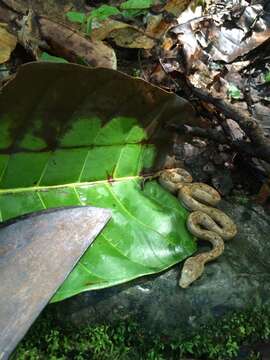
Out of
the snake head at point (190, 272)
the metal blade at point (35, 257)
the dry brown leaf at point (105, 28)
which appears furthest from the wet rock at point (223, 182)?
the dry brown leaf at point (105, 28)

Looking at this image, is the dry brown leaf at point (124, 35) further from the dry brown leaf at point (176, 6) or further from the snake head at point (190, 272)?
the snake head at point (190, 272)

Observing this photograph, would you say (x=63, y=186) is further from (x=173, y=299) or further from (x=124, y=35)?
(x=124, y=35)

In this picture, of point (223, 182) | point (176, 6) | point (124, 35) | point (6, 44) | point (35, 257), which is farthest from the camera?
point (176, 6)

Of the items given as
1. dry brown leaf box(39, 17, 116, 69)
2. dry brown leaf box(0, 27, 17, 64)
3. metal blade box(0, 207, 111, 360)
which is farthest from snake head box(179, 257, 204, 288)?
dry brown leaf box(0, 27, 17, 64)

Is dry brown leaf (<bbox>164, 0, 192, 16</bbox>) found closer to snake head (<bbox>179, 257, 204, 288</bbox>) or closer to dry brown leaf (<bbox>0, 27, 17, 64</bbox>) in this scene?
dry brown leaf (<bbox>0, 27, 17, 64</bbox>)

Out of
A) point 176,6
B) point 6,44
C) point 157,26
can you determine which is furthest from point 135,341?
point 176,6
